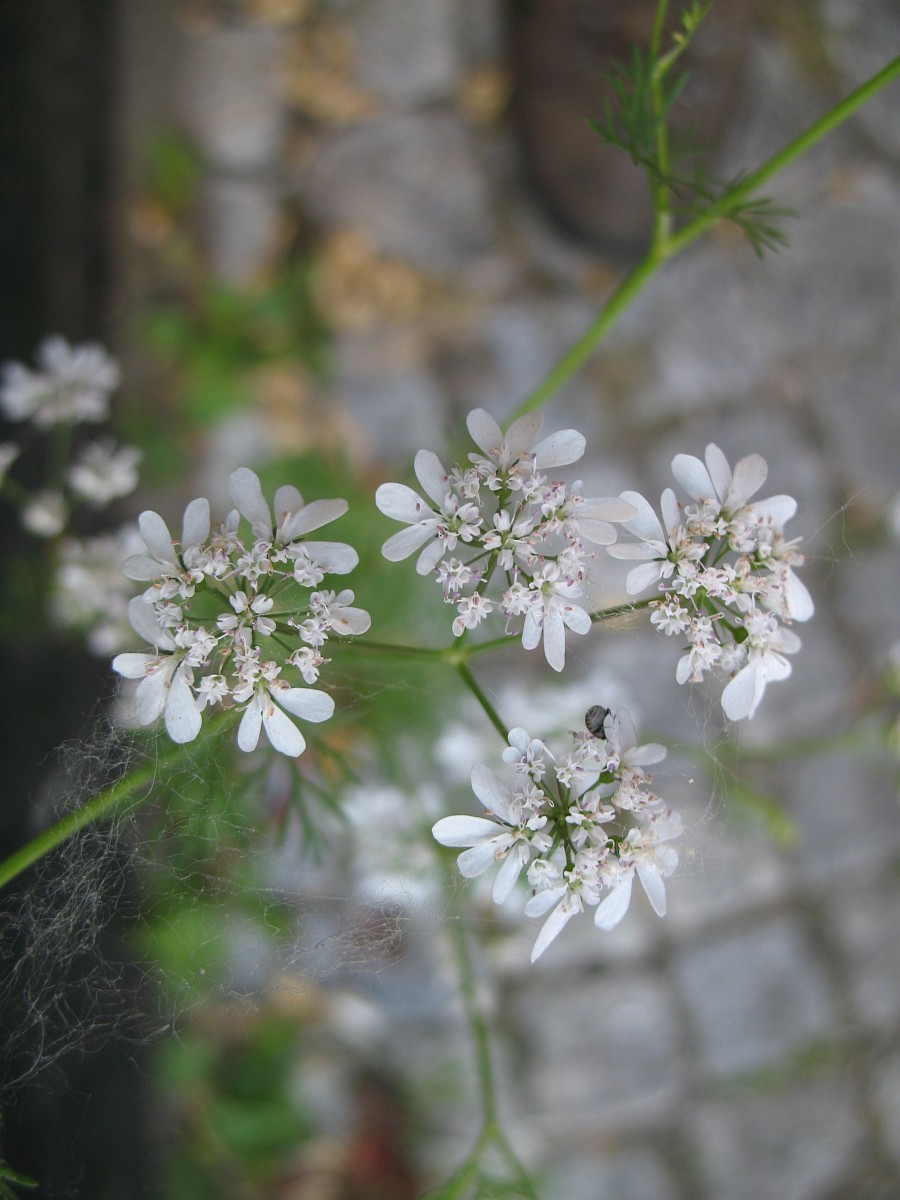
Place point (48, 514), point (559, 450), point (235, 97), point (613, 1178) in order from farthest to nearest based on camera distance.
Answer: point (235, 97), point (613, 1178), point (48, 514), point (559, 450)

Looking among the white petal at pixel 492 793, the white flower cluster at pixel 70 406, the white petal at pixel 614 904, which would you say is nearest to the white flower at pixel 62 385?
the white flower cluster at pixel 70 406

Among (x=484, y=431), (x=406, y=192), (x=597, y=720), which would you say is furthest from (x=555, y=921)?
(x=406, y=192)

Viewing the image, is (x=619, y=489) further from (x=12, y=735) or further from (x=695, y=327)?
(x=12, y=735)

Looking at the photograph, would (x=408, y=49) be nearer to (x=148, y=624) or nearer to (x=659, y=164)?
(x=659, y=164)

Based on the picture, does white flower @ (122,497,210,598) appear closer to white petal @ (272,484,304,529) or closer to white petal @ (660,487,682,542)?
white petal @ (272,484,304,529)

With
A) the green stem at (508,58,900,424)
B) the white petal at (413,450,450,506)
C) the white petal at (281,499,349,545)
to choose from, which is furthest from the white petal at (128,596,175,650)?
the green stem at (508,58,900,424)

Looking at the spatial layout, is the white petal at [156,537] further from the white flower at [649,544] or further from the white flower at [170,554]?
the white flower at [649,544]
